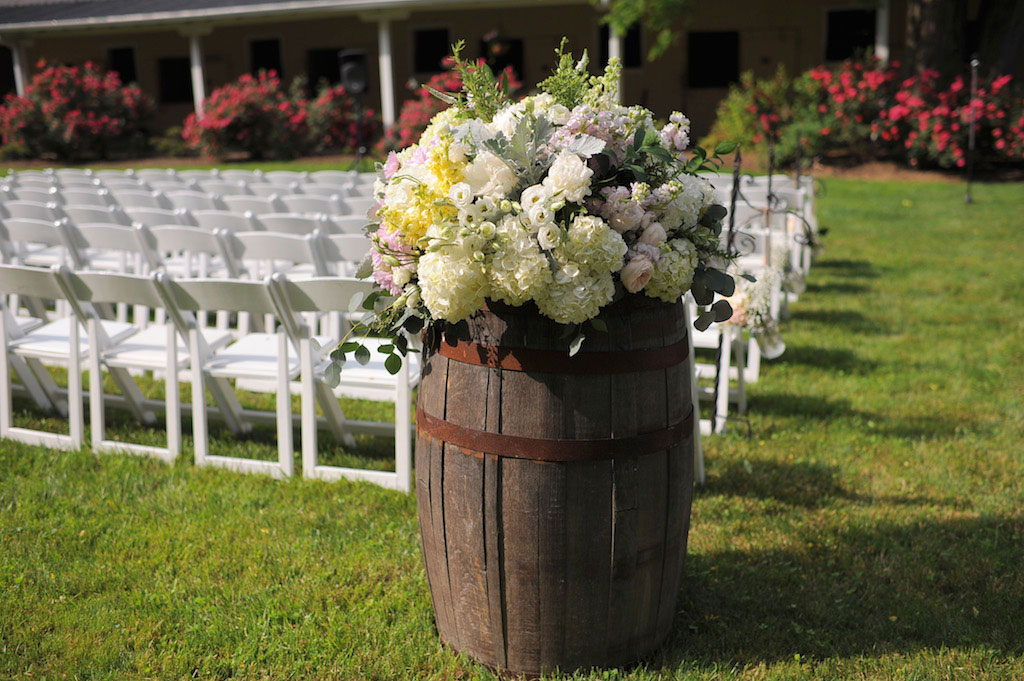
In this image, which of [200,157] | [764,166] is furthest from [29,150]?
[764,166]

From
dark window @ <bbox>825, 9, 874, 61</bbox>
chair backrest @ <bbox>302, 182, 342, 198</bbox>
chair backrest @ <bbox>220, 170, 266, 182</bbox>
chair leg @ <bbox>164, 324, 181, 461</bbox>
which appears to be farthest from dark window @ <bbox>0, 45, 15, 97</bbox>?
chair leg @ <bbox>164, 324, 181, 461</bbox>

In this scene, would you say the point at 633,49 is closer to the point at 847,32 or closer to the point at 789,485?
the point at 847,32

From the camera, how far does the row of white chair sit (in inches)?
175

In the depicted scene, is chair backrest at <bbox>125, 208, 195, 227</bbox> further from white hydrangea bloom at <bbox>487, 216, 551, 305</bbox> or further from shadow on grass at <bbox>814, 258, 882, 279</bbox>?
shadow on grass at <bbox>814, 258, 882, 279</bbox>

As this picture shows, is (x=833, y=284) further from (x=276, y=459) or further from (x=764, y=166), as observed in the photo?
(x=764, y=166)

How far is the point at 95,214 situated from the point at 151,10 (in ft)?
67.2

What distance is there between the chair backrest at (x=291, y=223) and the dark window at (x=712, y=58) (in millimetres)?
19882

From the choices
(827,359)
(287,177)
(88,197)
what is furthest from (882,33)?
(88,197)

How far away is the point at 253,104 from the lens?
22.5 metres

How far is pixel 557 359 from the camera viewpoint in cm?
281

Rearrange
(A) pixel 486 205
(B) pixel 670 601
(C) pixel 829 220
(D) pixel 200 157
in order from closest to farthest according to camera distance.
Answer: (A) pixel 486 205 → (B) pixel 670 601 → (C) pixel 829 220 → (D) pixel 200 157

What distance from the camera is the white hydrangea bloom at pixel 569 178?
2600 millimetres

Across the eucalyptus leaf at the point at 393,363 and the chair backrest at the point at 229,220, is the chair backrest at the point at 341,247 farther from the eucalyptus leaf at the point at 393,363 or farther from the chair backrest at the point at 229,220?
the eucalyptus leaf at the point at 393,363

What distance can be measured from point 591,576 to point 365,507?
169 centimetres
